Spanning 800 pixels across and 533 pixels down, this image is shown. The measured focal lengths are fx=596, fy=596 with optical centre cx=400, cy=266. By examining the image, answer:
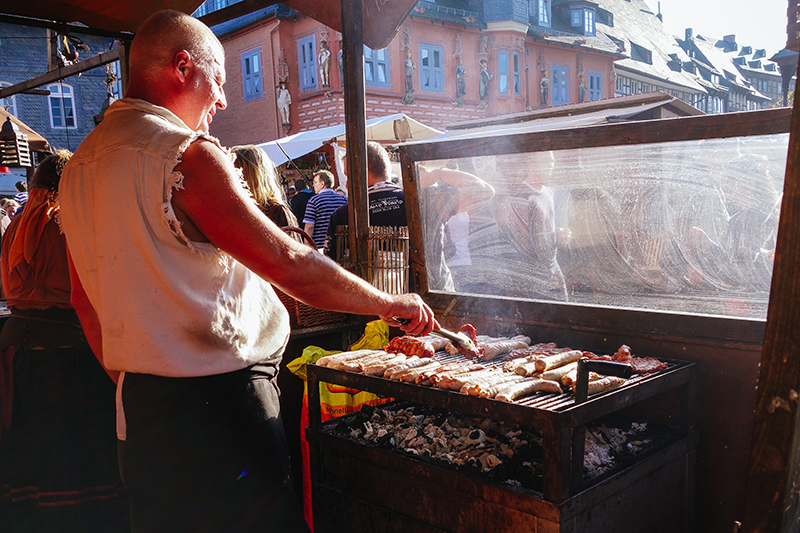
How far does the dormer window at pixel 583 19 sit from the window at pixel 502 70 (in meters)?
9.07

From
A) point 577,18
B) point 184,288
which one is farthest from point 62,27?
point 577,18

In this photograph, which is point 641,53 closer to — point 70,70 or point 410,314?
point 70,70

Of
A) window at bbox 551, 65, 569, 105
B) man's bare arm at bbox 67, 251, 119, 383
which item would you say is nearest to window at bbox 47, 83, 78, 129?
window at bbox 551, 65, 569, 105

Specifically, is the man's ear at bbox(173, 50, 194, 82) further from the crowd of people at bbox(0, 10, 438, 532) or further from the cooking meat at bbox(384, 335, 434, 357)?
the cooking meat at bbox(384, 335, 434, 357)

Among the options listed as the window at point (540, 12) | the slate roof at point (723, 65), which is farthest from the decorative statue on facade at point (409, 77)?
the slate roof at point (723, 65)

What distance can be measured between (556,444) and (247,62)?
72.3ft

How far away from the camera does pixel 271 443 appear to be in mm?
2006

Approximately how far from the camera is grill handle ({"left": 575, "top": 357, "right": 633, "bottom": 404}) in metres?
1.97

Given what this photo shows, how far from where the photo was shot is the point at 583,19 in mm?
29625

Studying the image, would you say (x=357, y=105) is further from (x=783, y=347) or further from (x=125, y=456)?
(x=783, y=347)

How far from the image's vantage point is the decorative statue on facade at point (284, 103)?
19875mm

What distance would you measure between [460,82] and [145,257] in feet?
69.5

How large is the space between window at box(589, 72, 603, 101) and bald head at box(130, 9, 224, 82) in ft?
92.5

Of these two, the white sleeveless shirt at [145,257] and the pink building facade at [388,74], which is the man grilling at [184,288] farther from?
the pink building facade at [388,74]
